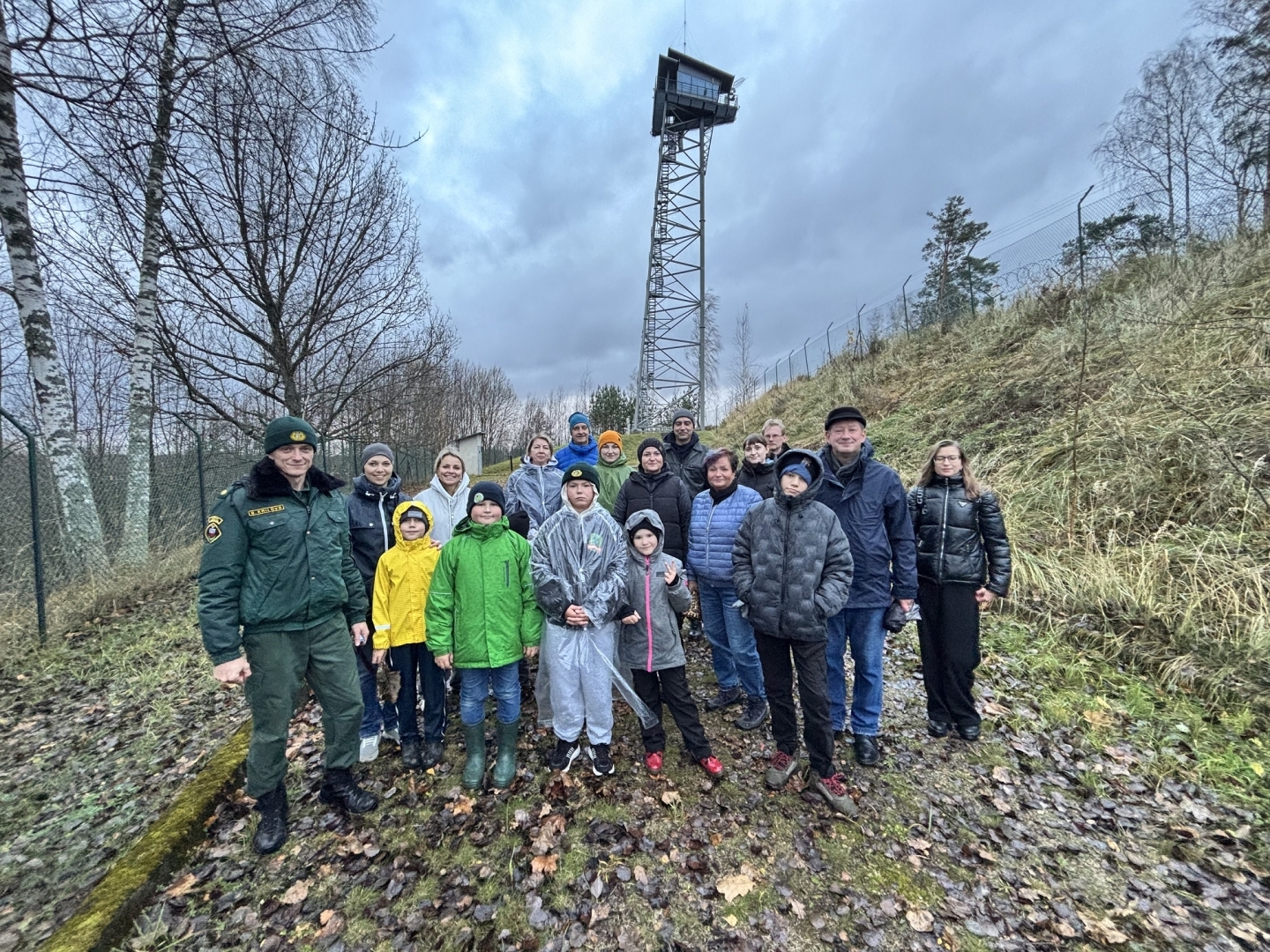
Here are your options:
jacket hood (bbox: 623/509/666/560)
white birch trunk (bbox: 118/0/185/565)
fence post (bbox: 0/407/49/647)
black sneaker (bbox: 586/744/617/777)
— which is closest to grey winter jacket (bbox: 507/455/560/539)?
jacket hood (bbox: 623/509/666/560)

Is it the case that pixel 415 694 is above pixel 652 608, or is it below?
below

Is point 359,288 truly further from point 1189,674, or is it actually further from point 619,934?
point 1189,674

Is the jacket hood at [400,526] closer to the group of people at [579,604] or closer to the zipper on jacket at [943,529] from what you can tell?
the group of people at [579,604]

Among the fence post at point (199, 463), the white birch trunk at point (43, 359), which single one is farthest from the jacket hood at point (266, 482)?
the fence post at point (199, 463)

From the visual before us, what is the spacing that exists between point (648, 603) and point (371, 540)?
2.06 meters

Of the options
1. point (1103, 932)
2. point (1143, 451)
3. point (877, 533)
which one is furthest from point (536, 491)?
point (1143, 451)

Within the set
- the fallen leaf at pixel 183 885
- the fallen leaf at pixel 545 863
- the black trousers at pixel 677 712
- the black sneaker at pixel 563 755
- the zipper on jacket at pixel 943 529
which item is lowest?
the fallen leaf at pixel 545 863

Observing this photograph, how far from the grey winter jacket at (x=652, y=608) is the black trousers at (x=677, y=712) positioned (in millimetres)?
85

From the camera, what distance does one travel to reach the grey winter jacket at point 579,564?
309cm

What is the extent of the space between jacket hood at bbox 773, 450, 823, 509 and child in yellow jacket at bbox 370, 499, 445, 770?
236cm

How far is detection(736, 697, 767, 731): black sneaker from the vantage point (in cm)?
373

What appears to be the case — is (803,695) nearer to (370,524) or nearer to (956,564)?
(956,564)

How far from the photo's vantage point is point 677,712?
10.6ft

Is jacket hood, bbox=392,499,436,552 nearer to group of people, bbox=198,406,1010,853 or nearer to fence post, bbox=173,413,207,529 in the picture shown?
group of people, bbox=198,406,1010,853
